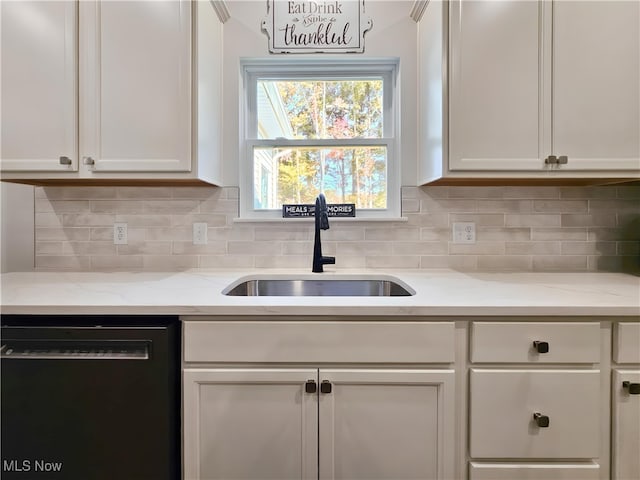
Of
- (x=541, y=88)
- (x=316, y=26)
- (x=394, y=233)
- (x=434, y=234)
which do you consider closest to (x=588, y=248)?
(x=434, y=234)

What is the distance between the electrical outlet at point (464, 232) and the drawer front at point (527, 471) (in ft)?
3.32

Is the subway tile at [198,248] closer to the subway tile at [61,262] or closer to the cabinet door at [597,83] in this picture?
the subway tile at [61,262]

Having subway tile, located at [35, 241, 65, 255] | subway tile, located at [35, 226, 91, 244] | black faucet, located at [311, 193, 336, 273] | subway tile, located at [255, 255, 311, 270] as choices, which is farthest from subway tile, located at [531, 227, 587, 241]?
subway tile, located at [35, 241, 65, 255]

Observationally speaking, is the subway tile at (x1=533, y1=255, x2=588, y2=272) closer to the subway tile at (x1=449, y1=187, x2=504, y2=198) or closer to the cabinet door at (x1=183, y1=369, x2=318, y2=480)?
the subway tile at (x1=449, y1=187, x2=504, y2=198)

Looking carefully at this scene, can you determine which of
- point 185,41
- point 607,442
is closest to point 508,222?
point 607,442

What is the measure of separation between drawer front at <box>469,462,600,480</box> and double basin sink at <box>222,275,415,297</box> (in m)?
0.78

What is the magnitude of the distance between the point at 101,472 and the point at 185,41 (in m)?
1.64

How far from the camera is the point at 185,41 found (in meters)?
1.41

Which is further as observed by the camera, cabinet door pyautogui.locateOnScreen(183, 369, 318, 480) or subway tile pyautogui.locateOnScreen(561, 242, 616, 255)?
subway tile pyautogui.locateOnScreen(561, 242, 616, 255)

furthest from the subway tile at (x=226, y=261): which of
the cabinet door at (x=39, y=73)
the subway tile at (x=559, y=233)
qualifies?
the subway tile at (x=559, y=233)

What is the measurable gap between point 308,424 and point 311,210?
1.06 meters

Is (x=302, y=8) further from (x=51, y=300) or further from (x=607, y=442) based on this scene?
(x=607, y=442)

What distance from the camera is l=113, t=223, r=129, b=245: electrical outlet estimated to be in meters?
1.79

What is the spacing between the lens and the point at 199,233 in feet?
5.89
